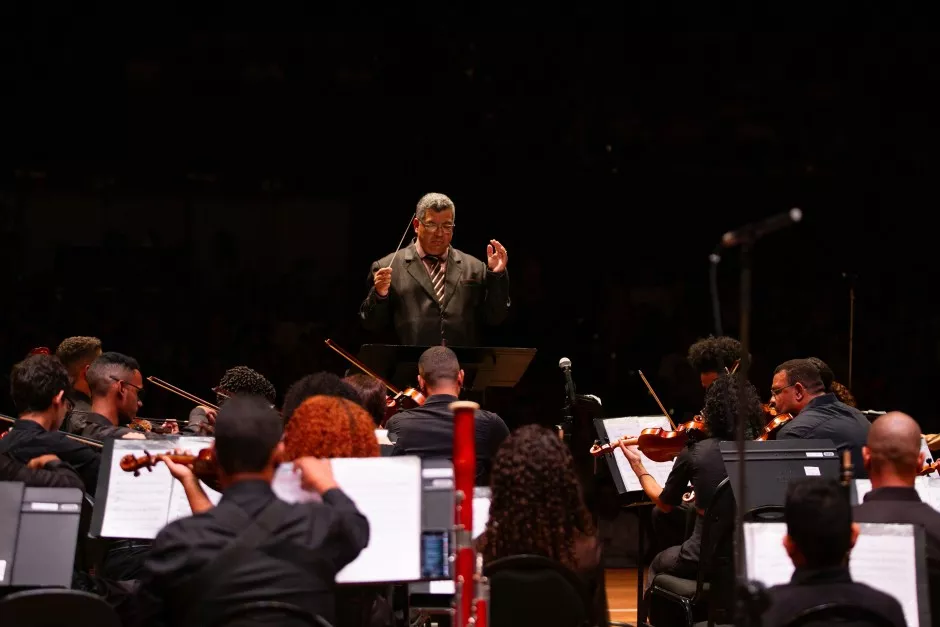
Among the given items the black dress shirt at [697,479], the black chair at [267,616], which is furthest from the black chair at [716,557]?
the black chair at [267,616]

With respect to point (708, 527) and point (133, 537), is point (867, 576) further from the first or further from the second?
point (133, 537)

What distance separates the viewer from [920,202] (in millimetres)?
8852

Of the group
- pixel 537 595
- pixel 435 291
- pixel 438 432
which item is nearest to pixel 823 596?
pixel 537 595

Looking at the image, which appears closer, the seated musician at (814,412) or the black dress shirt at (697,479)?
the black dress shirt at (697,479)

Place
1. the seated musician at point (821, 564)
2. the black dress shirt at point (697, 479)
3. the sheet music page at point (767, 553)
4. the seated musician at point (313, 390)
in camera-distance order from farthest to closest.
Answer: the black dress shirt at point (697, 479) → the seated musician at point (313, 390) → the sheet music page at point (767, 553) → the seated musician at point (821, 564)

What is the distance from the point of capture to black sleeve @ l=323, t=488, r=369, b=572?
2879 mm

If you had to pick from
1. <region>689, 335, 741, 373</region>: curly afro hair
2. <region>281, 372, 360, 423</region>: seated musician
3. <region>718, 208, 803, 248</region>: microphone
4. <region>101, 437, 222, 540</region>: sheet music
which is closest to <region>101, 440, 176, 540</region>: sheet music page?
<region>101, 437, 222, 540</region>: sheet music

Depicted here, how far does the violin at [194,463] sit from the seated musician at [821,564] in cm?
155

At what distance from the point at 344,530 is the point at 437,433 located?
1.56 m

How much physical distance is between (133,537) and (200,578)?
3.53 feet

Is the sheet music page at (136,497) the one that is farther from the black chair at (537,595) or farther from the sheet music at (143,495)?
the black chair at (537,595)

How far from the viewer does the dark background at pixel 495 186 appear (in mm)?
8062

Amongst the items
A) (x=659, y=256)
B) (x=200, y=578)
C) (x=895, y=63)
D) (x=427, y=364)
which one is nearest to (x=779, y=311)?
(x=659, y=256)

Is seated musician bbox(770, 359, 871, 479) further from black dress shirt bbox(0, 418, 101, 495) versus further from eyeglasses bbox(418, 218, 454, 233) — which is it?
black dress shirt bbox(0, 418, 101, 495)
